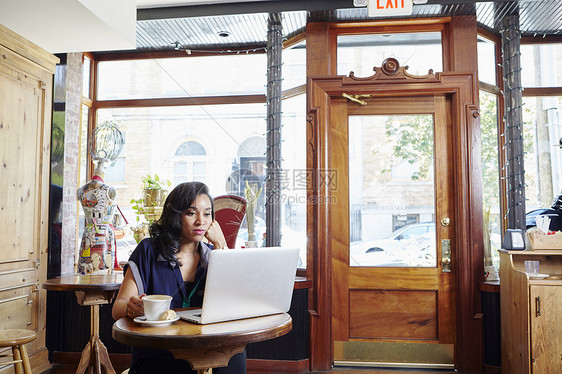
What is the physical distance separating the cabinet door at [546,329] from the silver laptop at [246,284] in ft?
6.97

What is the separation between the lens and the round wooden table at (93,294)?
295 cm

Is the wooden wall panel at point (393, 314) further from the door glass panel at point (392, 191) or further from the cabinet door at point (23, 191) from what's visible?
the cabinet door at point (23, 191)

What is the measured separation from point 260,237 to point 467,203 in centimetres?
172

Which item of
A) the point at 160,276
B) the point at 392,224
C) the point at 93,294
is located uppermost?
the point at 392,224

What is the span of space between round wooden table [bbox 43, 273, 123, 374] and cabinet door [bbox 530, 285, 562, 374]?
104 inches

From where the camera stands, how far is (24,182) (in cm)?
354

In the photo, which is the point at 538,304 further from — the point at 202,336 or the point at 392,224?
the point at 202,336

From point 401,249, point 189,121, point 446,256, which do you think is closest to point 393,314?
point 401,249

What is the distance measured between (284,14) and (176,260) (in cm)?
259

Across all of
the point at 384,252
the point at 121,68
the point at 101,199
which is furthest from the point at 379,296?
the point at 121,68

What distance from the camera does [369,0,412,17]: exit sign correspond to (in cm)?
297

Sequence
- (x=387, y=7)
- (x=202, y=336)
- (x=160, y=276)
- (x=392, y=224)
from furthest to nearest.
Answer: (x=392, y=224), (x=387, y=7), (x=160, y=276), (x=202, y=336)

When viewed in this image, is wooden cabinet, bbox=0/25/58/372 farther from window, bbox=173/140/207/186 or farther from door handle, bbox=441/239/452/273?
door handle, bbox=441/239/452/273

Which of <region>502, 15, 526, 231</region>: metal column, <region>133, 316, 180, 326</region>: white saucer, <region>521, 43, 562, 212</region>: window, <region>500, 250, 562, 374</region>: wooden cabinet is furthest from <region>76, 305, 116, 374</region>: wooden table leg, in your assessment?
<region>521, 43, 562, 212</region>: window
